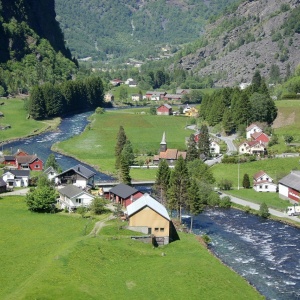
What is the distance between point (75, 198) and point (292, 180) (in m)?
28.7

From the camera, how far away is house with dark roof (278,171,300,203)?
78188mm

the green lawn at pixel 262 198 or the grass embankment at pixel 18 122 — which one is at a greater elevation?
the grass embankment at pixel 18 122

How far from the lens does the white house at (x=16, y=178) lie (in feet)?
274

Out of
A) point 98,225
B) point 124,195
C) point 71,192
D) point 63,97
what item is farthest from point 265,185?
point 63,97

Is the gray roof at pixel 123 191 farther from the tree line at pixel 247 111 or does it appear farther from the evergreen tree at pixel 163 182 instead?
the tree line at pixel 247 111

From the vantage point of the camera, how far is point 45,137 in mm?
132375

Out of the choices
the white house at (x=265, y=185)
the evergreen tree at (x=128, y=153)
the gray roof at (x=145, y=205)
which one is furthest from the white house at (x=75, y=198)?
the evergreen tree at (x=128, y=153)

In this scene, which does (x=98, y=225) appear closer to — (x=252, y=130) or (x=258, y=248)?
(x=258, y=248)

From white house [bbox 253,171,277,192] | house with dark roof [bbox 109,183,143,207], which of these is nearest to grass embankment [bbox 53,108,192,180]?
white house [bbox 253,171,277,192]

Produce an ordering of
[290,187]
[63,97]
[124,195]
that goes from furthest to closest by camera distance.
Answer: [63,97], [290,187], [124,195]

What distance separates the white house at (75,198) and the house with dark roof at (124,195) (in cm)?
406

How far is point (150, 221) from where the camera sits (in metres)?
59.1

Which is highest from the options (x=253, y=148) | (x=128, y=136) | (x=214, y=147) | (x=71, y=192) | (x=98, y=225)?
(x=71, y=192)

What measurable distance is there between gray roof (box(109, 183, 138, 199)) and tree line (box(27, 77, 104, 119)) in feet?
276
